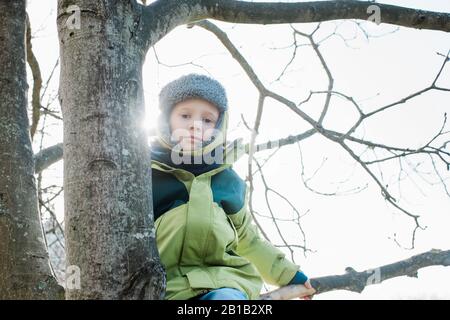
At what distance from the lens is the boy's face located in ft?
7.89

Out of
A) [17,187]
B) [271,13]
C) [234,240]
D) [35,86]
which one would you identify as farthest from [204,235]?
[35,86]

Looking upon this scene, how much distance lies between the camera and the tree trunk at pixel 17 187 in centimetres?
180

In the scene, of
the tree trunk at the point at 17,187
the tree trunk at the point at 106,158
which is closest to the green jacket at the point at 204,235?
the tree trunk at the point at 17,187

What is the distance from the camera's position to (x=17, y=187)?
191 centimetres

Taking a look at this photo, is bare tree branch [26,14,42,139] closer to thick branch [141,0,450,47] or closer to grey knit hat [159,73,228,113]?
grey knit hat [159,73,228,113]

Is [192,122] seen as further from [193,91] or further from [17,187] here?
[17,187]

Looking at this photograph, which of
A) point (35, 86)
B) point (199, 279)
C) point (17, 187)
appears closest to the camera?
point (17, 187)

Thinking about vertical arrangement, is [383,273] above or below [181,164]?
below

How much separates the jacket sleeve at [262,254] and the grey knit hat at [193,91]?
1.61 feet

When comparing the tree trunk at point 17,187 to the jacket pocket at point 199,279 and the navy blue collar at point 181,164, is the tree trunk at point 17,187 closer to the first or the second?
the jacket pocket at point 199,279

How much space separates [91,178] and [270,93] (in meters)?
2.06

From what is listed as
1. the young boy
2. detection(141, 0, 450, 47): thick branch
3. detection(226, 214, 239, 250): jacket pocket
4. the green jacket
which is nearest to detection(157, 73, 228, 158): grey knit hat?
the young boy

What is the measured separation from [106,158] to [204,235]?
0.73 m
